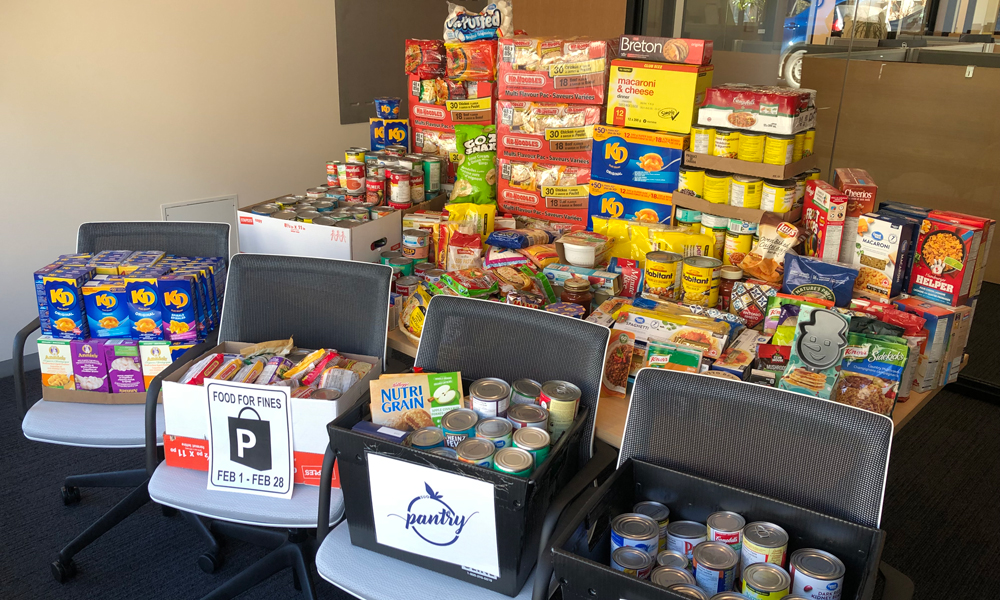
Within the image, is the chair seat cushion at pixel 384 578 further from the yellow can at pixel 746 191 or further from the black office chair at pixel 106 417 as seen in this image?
the yellow can at pixel 746 191

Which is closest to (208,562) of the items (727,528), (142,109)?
(727,528)

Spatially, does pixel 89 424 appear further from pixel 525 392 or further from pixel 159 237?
pixel 525 392

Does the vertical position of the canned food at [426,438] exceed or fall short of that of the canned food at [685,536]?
it exceeds it

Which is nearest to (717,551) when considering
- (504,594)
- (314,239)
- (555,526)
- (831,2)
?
(555,526)

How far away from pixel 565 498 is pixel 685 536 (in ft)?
0.82

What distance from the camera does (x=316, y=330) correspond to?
2.02 m

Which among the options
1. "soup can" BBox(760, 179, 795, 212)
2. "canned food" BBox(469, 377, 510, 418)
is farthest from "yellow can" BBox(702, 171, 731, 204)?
"canned food" BBox(469, 377, 510, 418)

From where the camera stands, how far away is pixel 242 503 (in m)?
1.65

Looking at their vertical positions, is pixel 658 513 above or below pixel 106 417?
above

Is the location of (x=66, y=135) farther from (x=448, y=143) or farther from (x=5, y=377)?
(x=448, y=143)

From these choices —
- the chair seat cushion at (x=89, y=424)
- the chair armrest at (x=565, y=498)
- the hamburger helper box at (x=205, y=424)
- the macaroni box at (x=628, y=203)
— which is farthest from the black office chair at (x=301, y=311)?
the macaroni box at (x=628, y=203)

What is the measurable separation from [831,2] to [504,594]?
11.2ft

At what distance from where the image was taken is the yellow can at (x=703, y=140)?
2.32m

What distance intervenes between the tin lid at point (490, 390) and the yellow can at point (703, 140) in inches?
47.8
